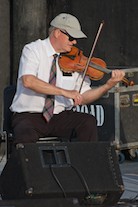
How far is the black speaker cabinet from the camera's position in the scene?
185 cm

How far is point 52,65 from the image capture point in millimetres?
2699

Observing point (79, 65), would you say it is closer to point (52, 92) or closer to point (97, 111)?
point (52, 92)

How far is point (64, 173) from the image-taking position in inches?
76.4

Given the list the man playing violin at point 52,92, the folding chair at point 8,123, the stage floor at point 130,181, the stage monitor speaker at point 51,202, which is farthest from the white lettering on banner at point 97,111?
the stage monitor speaker at point 51,202

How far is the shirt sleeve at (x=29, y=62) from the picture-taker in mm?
2574

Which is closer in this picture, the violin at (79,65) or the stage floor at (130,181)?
the stage floor at (130,181)

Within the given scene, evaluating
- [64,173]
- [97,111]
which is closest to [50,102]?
[64,173]

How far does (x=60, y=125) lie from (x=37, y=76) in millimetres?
422

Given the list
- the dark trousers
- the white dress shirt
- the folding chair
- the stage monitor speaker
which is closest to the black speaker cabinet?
the stage monitor speaker

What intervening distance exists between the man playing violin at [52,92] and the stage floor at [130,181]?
1.65 ft

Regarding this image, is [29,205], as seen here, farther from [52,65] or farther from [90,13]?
[90,13]

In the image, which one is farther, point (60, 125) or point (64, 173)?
point (60, 125)

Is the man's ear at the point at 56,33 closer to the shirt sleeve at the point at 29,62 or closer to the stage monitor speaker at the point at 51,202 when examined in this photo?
the shirt sleeve at the point at 29,62

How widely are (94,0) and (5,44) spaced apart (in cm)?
128
